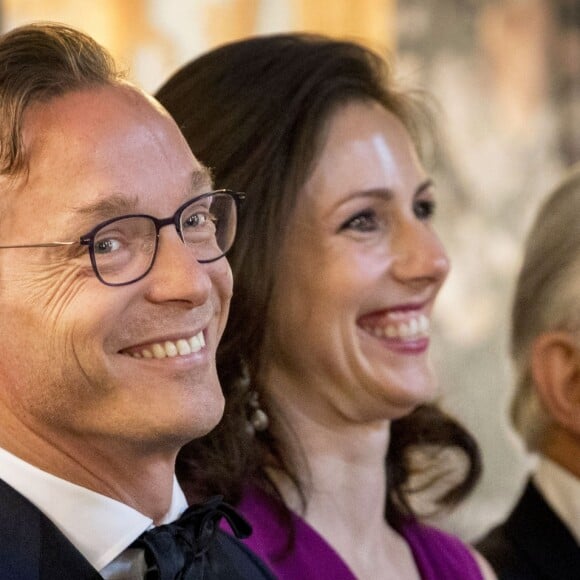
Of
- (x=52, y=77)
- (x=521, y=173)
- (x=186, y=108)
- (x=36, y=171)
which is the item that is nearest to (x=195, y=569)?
(x=36, y=171)

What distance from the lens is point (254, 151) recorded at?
7.82ft

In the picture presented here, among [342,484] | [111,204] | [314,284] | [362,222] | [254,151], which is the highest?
[111,204]

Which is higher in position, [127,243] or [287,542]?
[127,243]

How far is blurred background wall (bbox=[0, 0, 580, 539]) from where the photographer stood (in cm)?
526

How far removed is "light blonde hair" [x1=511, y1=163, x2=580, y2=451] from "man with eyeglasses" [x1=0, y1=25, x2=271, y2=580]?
149cm

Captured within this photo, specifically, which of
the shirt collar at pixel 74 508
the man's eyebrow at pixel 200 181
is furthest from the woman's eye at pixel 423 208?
the shirt collar at pixel 74 508

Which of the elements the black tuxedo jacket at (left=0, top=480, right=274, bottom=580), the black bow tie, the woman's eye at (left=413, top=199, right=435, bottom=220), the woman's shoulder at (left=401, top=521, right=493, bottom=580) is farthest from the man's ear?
the black tuxedo jacket at (left=0, top=480, right=274, bottom=580)

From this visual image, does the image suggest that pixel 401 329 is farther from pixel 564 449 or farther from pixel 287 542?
pixel 564 449

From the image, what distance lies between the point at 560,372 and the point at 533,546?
44 cm

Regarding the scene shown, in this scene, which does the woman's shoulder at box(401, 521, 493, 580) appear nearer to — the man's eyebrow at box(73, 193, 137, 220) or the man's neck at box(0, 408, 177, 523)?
the man's neck at box(0, 408, 177, 523)

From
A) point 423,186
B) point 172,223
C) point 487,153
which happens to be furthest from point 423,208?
point 487,153

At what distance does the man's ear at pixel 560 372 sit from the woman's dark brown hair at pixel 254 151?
854mm

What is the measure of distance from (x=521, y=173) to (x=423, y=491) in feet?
9.32

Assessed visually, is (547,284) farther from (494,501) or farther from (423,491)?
(494,501)
